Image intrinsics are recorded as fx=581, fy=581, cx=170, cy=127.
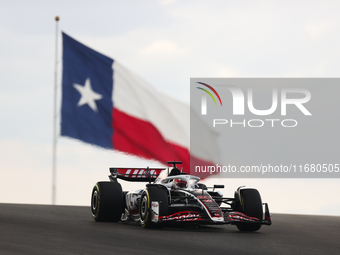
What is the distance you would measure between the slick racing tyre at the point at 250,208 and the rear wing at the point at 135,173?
300cm

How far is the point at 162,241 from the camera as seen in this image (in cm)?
1023

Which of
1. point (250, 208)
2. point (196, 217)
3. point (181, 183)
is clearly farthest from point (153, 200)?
point (250, 208)

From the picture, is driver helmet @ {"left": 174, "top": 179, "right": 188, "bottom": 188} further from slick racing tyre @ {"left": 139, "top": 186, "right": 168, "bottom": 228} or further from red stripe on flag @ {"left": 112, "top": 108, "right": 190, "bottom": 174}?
red stripe on flag @ {"left": 112, "top": 108, "right": 190, "bottom": 174}

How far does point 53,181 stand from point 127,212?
6457mm

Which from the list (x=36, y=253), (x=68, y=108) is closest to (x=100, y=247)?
(x=36, y=253)

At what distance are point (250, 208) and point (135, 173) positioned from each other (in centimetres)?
373

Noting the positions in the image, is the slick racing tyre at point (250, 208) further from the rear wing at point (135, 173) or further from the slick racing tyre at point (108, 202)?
the slick racing tyre at point (108, 202)

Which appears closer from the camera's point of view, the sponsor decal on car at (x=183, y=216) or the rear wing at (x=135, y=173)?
the sponsor decal on car at (x=183, y=216)

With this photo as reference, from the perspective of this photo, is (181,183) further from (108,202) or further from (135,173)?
(135,173)

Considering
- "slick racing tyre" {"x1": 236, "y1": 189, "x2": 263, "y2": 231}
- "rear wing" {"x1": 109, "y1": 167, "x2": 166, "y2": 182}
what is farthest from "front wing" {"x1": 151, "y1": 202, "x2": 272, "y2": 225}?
"rear wing" {"x1": 109, "y1": 167, "x2": 166, "y2": 182}

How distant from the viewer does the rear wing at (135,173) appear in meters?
15.8

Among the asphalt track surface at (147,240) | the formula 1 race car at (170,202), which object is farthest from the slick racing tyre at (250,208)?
the asphalt track surface at (147,240)

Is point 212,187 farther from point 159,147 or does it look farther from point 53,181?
point 53,181

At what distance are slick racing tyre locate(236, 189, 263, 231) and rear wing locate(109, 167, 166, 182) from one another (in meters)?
3.00
